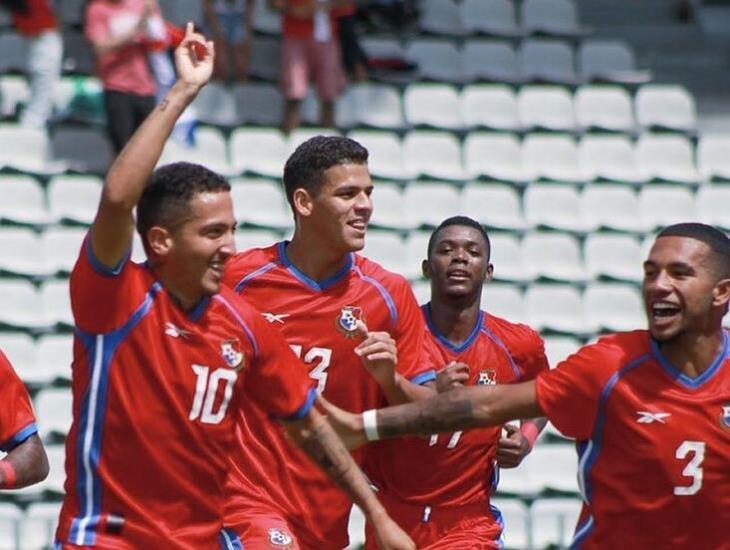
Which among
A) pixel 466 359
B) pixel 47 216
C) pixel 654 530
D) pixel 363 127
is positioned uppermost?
pixel 363 127

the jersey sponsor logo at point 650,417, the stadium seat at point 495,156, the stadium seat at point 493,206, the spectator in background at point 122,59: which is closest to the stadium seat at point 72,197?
the spectator in background at point 122,59

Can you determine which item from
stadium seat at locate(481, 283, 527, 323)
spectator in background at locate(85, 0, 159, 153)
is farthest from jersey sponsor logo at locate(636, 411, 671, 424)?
spectator in background at locate(85, 0, 159, 153)

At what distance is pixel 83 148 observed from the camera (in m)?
14.1

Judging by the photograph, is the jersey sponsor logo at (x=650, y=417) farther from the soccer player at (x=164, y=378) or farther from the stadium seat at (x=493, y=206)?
the stadium seat at (x=493, y=206)

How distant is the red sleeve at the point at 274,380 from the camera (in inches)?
253

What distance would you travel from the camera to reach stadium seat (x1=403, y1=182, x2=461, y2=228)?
13891 mm

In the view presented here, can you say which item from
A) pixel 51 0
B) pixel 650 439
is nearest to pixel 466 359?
pixel 650 439

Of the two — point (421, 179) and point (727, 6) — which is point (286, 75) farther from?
point (727, 6)

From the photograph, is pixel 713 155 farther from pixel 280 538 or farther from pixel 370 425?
pixel 370 425

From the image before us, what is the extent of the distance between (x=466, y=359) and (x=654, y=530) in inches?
75.7

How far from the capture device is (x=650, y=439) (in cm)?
621

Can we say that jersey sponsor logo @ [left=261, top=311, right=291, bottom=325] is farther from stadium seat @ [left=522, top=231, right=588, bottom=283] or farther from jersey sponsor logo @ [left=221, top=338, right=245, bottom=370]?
stadium seat @ [left=522, top=231, right=588, bottom=283]

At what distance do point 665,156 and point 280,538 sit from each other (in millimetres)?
8654

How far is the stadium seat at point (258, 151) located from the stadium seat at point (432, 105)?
139cm
